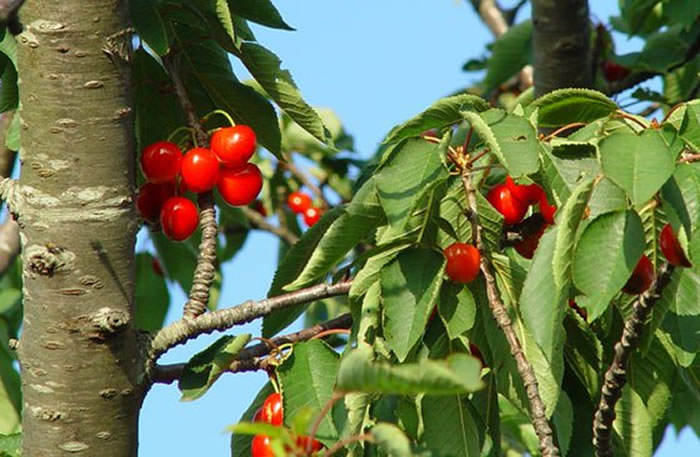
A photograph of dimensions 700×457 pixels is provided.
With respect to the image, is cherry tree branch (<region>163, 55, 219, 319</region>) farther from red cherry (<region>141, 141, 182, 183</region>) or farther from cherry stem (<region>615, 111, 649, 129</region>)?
cherry stem (<region>615, 111, 649, 129</region>)

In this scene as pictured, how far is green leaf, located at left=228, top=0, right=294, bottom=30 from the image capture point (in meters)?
2.39

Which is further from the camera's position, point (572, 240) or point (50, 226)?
point (50, 226)

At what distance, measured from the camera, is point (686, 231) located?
178 cm

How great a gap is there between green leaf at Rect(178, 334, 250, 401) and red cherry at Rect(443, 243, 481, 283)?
35 cm

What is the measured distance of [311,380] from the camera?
85.0 inches

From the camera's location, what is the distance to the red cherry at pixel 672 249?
6.05ft

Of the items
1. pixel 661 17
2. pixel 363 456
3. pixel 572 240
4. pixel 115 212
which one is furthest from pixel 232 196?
pixel 661 17

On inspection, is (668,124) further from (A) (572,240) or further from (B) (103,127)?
(B) (103,127)

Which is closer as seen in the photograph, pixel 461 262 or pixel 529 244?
pixel 461 262

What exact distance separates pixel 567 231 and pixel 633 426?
1.66ft

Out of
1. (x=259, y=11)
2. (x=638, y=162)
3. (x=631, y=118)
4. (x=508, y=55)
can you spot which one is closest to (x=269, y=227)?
(x=508, y=55)

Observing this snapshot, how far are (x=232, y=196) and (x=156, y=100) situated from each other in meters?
0.22

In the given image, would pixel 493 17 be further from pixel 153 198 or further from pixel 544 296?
pixel 544 296

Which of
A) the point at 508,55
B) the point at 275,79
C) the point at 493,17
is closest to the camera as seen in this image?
the point at 275,79
